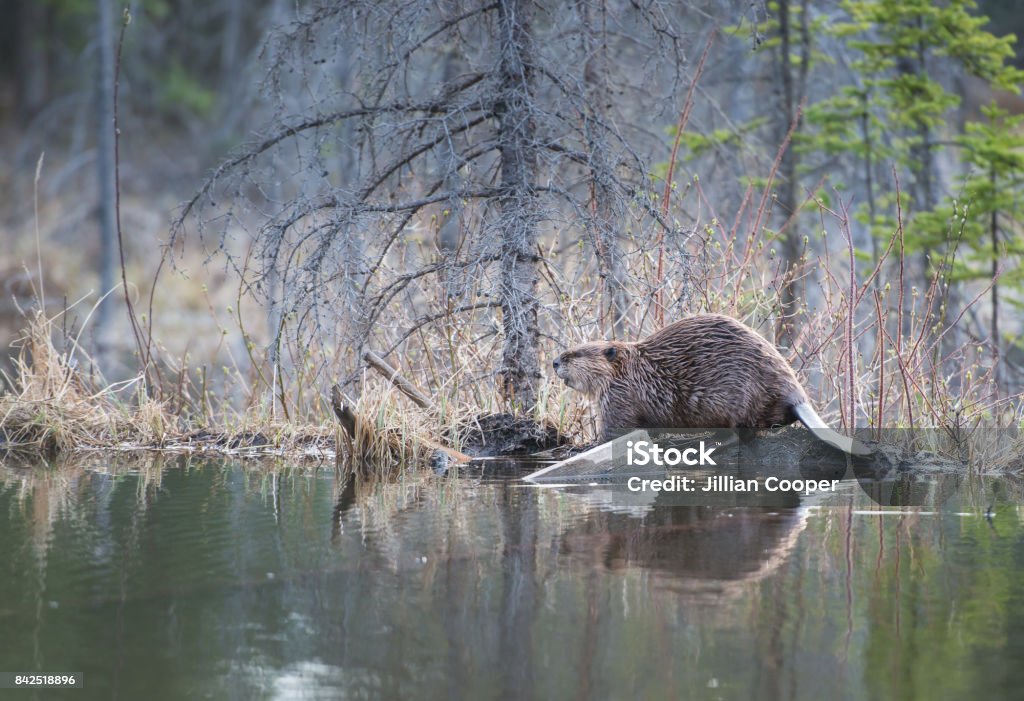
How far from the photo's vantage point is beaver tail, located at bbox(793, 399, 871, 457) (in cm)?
633

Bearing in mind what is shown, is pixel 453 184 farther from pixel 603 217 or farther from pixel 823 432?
pixel 823 432

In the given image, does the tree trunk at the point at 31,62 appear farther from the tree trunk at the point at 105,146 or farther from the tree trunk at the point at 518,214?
the tree trunk at the point at 518,214

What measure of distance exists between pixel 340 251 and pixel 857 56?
538 inches

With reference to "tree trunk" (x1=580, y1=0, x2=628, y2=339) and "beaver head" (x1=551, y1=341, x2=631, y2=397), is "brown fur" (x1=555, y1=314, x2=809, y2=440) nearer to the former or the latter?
"beaver head" (x1=551, y1=341, x2=631, y2=397)

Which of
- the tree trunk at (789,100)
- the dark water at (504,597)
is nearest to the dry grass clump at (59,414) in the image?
the dark water at (504,597)

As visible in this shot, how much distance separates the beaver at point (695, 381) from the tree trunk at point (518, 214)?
542 millimetres

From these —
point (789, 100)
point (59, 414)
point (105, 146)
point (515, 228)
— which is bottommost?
point (59, 414)

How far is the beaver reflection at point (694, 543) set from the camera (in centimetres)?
440

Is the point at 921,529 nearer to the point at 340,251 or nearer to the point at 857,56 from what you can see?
the point at 340,251

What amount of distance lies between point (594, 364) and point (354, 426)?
4.82 ft

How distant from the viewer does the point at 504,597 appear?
410 cm

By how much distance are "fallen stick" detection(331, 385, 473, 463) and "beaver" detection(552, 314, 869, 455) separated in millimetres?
833

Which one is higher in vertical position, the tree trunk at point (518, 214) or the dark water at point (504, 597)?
the tree trunk at point (518, 214)

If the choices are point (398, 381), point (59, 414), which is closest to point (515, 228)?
point (398, 381)
